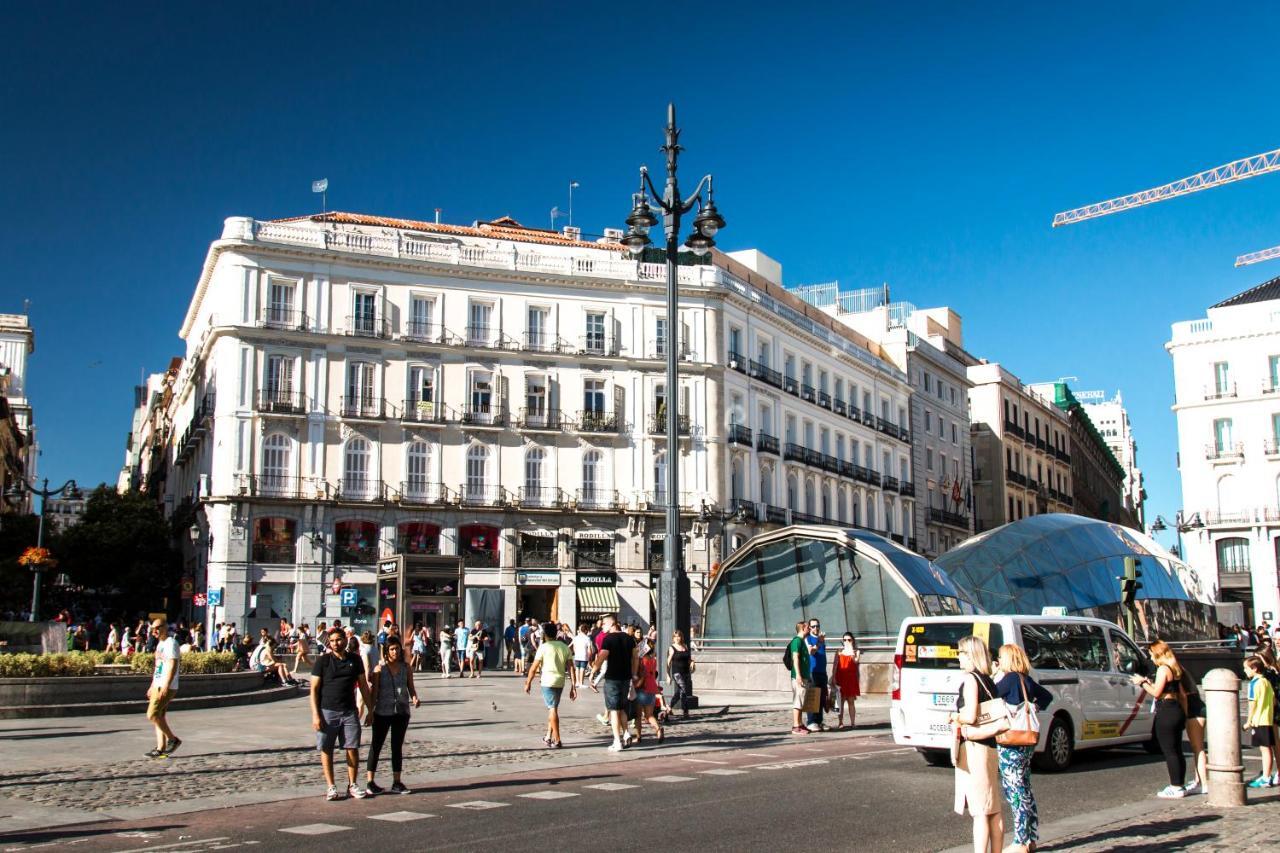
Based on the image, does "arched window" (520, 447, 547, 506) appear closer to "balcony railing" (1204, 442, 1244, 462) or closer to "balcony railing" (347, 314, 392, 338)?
"balcony railing" (347, 314, 392, 338)

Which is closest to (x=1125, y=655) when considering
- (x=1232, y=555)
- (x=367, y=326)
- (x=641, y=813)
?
(x=641, y=813)

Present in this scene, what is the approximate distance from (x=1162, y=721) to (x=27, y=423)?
112 m

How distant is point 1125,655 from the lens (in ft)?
52.0

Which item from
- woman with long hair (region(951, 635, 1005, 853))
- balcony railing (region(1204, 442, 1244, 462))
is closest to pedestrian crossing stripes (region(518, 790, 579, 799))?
woman with long hair (region(951, 635, 1005, 853))

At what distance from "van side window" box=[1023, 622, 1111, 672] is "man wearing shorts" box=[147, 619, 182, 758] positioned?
10204mm

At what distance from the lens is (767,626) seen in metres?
31.3

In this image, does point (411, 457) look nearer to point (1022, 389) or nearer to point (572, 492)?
point (572, 492)

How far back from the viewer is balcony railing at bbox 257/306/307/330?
47.4 metres

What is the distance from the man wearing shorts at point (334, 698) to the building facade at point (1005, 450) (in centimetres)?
7106

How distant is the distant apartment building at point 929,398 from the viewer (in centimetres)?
7256

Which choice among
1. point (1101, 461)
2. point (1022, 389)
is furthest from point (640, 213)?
point (1101, 461)

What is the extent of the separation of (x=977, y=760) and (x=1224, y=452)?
6453cm

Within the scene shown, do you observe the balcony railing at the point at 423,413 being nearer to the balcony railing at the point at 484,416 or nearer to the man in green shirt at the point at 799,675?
the balcony railing at the point at 484,416

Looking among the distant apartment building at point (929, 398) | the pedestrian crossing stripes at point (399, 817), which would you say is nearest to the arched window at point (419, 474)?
the distant apartment building at point (929, 398)
